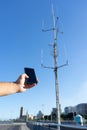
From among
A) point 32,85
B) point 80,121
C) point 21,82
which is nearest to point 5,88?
point 21,82

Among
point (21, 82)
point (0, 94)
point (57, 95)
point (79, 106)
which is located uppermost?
point (79, 106)

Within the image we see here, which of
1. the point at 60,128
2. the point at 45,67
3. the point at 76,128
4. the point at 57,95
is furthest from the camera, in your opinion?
the point at 45,67

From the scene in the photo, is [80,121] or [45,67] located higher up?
[45,67]

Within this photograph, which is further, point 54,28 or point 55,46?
point 54,28

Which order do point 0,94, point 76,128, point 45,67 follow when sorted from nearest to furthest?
point 0,94, point 76,128, point 45,67

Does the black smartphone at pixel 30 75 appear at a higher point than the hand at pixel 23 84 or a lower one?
higher

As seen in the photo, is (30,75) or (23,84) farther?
(30,75)

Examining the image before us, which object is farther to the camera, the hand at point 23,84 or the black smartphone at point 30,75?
the black smartphone at point 30,75

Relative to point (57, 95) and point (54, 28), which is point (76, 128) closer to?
point (57, 95)

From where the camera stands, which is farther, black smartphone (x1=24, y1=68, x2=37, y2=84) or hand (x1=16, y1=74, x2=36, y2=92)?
black smartphone (x1=24, y1=68, x2=37, y2=84)

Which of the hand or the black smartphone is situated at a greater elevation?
the black smartphone

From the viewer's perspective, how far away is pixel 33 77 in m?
2.84

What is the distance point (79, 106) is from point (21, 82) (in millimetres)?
200189

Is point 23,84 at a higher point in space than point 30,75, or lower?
lower
